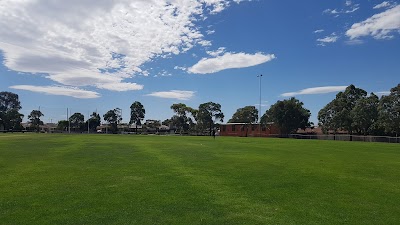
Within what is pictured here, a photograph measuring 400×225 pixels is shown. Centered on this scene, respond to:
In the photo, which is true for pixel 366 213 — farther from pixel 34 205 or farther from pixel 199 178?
pixel 34 205

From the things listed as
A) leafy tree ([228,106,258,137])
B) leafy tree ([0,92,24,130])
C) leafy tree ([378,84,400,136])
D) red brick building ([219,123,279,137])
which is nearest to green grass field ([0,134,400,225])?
leafy tree ([378,84,400,136])

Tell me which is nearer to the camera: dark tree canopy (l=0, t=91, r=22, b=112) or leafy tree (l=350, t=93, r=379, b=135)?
leafy tree (l=350, t=93, r=379, b=135)

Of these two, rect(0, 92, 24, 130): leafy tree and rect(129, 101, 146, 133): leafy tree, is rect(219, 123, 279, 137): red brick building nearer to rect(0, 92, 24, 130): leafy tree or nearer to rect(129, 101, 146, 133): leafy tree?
rect(129, 101, 146, 133): leafy tree

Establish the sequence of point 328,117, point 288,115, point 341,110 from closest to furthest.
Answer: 1. point 341,110
2. point 328,117
3. point 288,115

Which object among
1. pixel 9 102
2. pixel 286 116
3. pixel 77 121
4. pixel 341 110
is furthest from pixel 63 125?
pixel 341 110

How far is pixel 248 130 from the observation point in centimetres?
11850

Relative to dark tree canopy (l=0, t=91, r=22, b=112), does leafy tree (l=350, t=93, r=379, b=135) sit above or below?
below

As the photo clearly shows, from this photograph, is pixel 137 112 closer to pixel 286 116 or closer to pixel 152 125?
pixel 152 125

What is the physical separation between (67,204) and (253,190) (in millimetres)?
5649

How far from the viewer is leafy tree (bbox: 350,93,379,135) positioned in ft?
265

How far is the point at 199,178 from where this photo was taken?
14039mm

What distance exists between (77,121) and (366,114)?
5561 inches

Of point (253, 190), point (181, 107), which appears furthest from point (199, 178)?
point (181, 107)

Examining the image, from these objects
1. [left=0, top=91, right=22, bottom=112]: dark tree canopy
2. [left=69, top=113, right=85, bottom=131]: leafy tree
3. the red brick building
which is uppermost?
[left=0, top=91, right=22, bottom=112]: dark tree canopy
